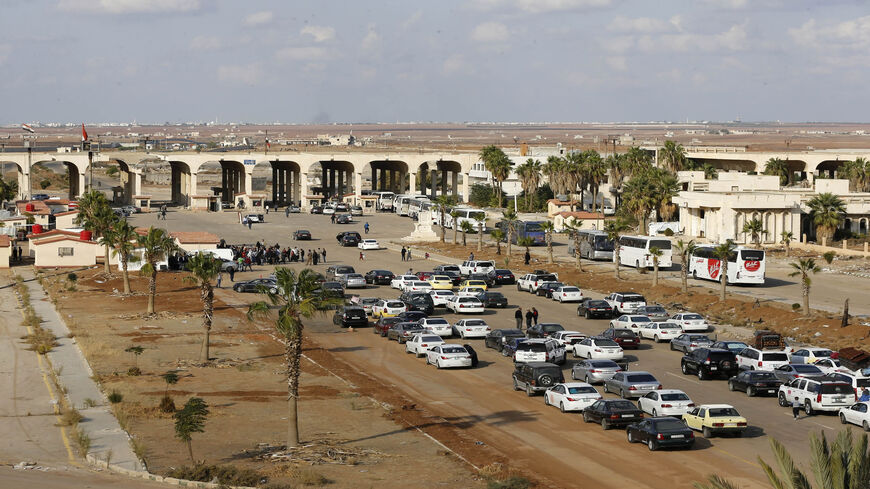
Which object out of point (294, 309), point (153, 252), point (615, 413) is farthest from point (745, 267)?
point (294, 309)

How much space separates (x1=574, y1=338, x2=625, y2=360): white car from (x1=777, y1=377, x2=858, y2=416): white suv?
9835mm

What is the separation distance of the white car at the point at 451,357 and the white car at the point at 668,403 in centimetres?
1114

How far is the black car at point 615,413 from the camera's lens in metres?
34.1

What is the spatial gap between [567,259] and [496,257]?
5.42 metres

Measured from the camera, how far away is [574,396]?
36.8 meters

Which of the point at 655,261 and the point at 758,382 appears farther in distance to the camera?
the point at 655,261

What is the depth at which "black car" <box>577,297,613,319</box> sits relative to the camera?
58.2 metres

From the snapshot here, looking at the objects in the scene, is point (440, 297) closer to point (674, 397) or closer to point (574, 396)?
point (574, 396)

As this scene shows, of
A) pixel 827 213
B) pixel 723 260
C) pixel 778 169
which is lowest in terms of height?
pixel 723 260

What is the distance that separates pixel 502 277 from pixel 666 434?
41546mm

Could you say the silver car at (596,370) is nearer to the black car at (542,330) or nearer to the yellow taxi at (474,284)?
the black car at (542,330)

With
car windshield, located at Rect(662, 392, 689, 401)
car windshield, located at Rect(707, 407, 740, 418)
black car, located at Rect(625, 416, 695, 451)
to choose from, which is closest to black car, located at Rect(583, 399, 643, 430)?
car windshield, located at Rect(662, 392, 689, 401)

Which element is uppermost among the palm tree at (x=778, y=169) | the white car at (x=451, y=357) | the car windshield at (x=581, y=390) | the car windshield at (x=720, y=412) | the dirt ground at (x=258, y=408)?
the palm tree at (x=778, y=169)

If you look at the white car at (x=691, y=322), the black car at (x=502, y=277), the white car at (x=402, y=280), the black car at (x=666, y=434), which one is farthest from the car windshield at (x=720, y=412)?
the black car at (x=502, y=277)
